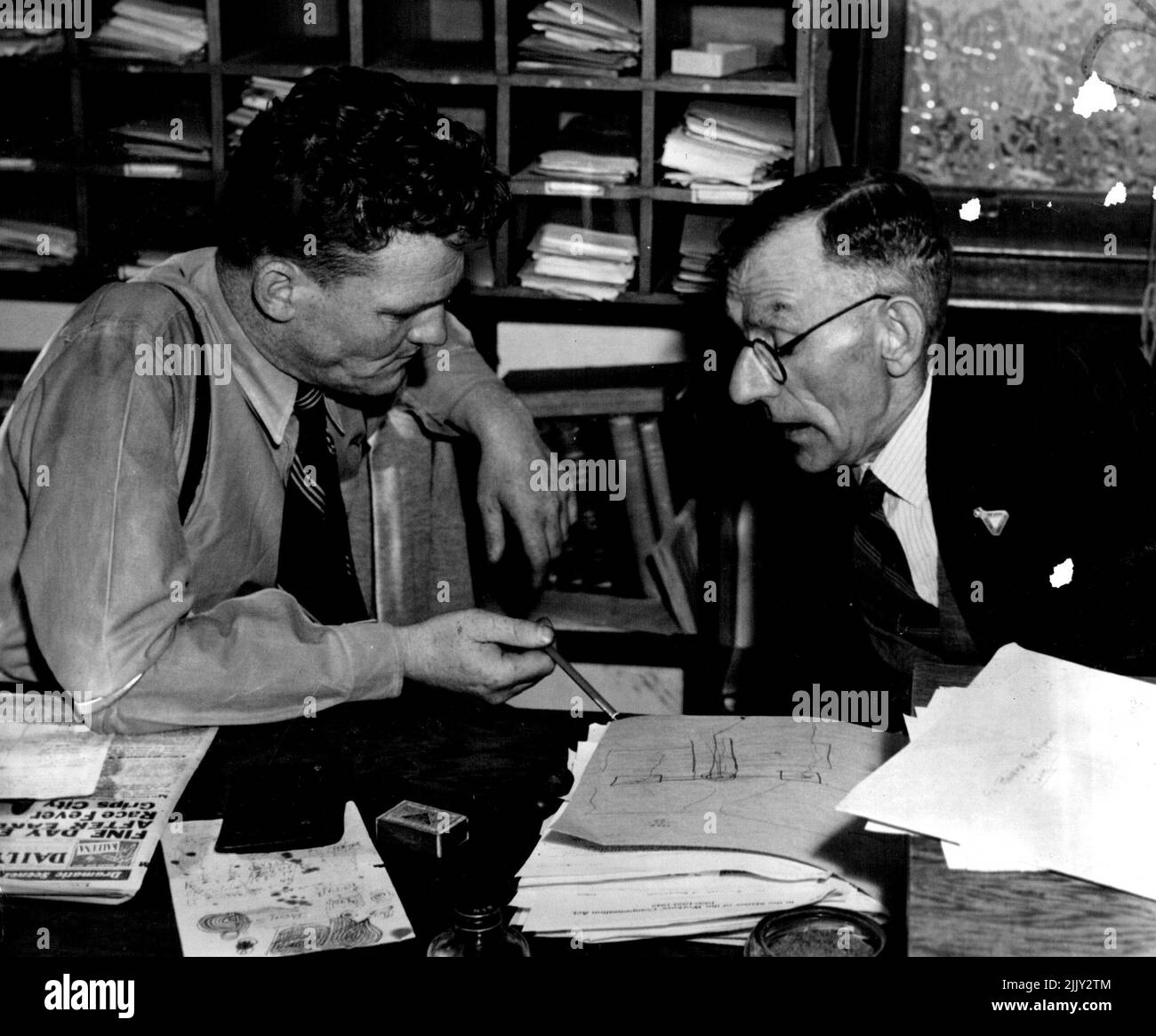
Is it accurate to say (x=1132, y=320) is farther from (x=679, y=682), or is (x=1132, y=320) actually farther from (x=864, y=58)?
(x=679, y=682)

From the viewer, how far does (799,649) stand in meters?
2.91

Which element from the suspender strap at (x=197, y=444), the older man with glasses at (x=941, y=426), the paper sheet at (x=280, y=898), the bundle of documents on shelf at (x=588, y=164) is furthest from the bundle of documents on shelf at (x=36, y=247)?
the paper sheet at (x=280, y=898)

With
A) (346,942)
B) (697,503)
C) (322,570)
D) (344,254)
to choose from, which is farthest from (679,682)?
(346,942)

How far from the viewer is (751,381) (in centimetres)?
195

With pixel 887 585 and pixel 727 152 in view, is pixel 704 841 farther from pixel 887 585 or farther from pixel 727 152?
pixel 727 152

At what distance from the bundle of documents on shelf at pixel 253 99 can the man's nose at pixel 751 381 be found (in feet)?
4.46

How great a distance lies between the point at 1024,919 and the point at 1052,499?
113cm

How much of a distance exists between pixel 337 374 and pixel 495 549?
350 millimetres

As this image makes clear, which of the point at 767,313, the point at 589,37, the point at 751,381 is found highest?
the point at 589,37

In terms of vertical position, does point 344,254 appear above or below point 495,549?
above

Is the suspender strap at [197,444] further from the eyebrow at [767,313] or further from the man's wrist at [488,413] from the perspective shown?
the eyebrow at [767,313]

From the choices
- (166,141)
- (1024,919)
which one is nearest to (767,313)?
(1024,919)

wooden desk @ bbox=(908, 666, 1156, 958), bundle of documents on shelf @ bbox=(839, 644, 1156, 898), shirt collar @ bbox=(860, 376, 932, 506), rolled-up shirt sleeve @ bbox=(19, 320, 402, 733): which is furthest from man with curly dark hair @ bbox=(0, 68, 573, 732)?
wooden desk @ bbox=(908, 666, 1156, 958)

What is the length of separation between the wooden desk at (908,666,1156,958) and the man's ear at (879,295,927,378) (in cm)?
108
